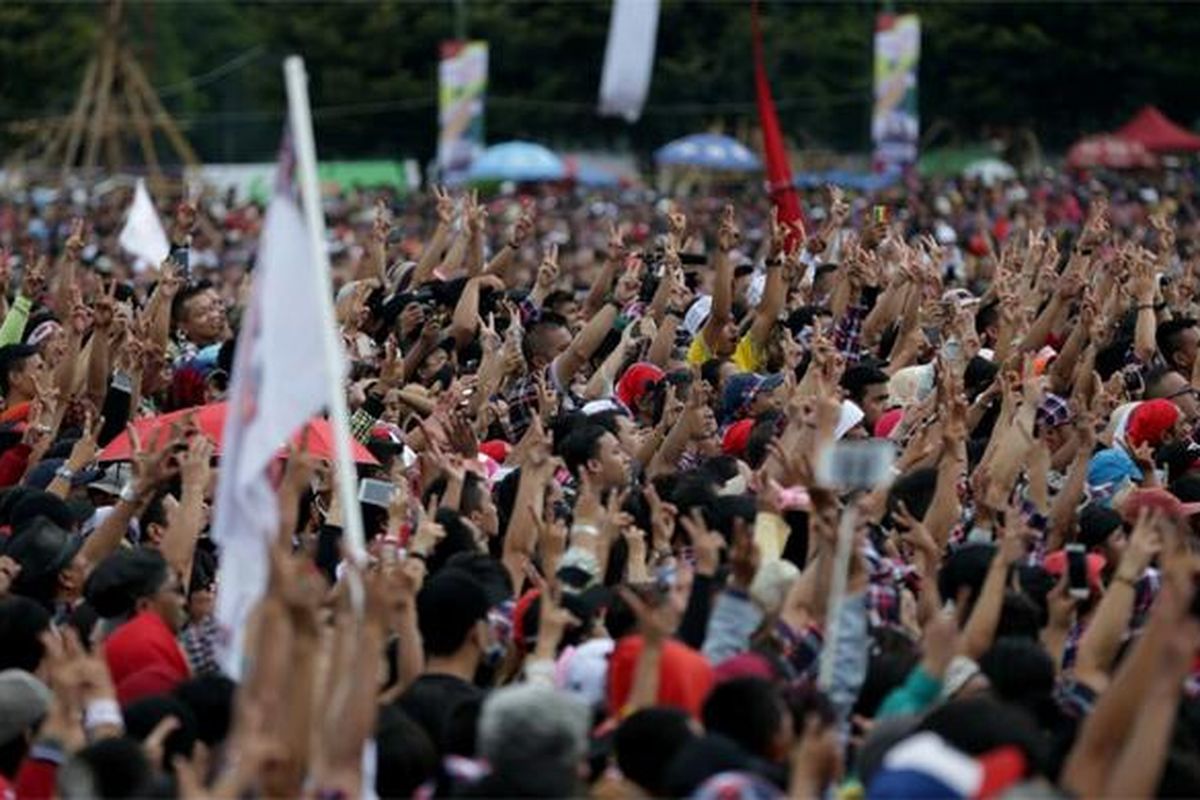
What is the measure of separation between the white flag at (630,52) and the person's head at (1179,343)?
1327 cm

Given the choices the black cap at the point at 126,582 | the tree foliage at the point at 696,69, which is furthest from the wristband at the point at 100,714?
the tree foliage at the point at 696,69

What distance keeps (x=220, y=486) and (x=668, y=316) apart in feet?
22.5

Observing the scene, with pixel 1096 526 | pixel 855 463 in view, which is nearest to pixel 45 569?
pixel 855 463

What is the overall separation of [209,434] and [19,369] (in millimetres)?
2067

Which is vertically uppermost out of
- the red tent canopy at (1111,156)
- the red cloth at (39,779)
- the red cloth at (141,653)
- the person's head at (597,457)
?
the red tent canopy at (1111,156)

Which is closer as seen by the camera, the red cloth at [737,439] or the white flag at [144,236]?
the red cloth at [737,439]

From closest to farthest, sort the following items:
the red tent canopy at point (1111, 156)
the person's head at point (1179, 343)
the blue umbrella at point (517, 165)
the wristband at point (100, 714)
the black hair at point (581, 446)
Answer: the wristband at point (100, 714), the black hair at point (581, 446), the person's head at point (1179, 343), the blue umbrella at point (517, 165), the red tent canopy at point (1111, 156)

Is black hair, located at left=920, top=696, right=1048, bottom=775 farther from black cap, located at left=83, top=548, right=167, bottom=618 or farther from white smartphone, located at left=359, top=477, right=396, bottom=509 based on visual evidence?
white smartphone, located at left=359, top=477, right=396, bottom=509

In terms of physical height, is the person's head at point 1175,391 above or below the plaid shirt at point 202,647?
above

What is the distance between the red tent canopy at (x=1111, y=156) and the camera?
4741 centimetres

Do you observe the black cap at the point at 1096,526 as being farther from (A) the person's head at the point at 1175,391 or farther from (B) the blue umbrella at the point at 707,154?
(B) the blue umbrella at the point at 707,154

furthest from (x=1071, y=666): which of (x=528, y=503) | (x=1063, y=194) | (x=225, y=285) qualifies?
(x=1063, y=194)

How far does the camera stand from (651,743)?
264 inches

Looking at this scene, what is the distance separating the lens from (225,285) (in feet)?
76.7
